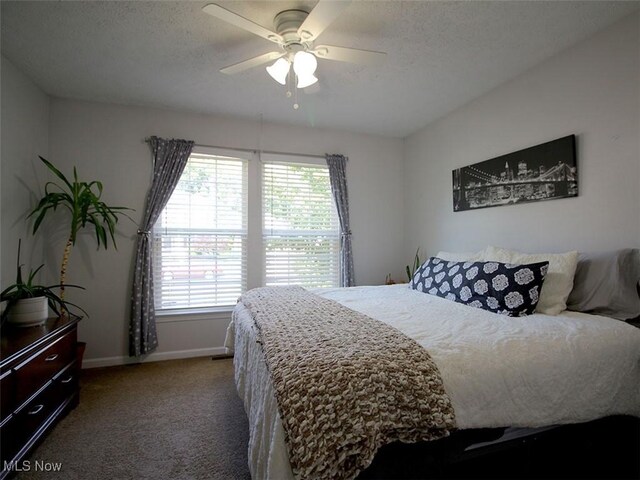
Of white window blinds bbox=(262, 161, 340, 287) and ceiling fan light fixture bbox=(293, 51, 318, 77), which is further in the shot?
white window blinds bbox=(262, 161, 340, 287)

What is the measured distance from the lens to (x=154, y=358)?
10.3ft

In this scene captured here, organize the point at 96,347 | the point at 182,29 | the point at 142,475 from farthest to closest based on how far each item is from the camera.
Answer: the point at 96,347 → the point at 182,29 → the point at 142,475

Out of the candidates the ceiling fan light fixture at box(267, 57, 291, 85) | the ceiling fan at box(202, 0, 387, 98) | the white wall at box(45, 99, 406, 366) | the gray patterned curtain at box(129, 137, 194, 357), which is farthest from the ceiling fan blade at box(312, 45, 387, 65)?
the gray patterned curtain at box(129, 137, 194, 357)

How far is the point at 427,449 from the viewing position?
1.13 meters

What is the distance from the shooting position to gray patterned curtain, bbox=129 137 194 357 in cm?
301

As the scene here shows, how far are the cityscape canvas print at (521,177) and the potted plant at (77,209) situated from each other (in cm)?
335

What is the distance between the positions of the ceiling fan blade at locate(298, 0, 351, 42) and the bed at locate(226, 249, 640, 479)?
159 centimetres

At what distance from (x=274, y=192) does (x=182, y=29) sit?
184 cm

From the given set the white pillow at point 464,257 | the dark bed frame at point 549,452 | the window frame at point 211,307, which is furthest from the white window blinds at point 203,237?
the dark bed frame at point 549,452

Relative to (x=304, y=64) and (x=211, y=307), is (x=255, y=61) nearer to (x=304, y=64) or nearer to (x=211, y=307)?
(x=304, y=64)

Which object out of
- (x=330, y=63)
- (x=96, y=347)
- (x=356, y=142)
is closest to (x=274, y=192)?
A: (x=356, y=142)

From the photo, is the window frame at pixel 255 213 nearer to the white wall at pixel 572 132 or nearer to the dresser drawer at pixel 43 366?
the dresser drawer at pixel 43 366

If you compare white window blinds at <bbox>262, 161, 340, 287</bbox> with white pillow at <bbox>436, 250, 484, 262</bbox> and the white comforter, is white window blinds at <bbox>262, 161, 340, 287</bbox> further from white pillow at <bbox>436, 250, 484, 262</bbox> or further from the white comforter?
the white comforter

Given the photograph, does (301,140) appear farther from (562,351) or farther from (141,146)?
(562,351)
